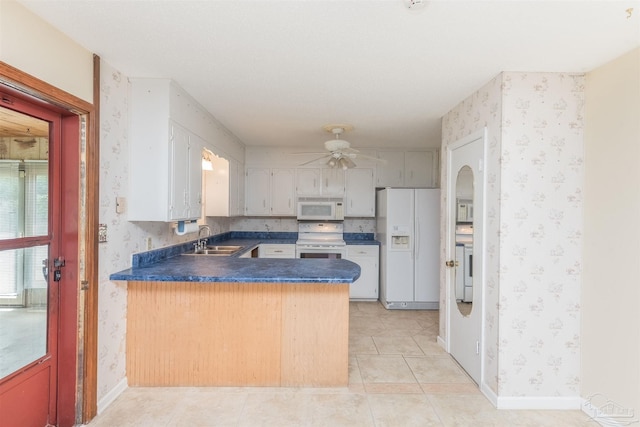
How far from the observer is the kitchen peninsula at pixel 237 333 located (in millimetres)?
2500

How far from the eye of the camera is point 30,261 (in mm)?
1865

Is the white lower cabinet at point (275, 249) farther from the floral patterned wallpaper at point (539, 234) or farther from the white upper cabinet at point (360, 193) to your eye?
the floral patterned wallpaper at point (539, 234)

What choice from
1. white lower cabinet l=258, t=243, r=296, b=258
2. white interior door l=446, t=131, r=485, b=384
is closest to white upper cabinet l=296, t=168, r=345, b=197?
white lower cabinet l=258, t=243, r=296, b=258

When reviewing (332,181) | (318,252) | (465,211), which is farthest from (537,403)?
(332,181)

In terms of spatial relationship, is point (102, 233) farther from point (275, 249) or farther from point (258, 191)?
point (258, 191)

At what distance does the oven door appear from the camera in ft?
16.1

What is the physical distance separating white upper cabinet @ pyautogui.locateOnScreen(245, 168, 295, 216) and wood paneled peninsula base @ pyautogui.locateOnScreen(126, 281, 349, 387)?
2.69 m

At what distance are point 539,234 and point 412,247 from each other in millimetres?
2255

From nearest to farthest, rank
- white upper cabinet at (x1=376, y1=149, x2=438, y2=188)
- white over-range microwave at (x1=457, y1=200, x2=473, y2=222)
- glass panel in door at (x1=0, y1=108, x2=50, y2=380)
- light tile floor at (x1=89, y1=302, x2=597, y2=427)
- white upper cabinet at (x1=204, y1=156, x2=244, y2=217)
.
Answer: glass panel in door at (x1=0, y1=108, x2=50, y2=380), light tile floor at (x1=89, y1=302, x2=597, y2=427), white over-range microwave at (x1=457, y1=200, x2=473, y2=222), white upper cabinet at (x1=204, y1=156, x2=244, y2=217), white upper cabinet at (x1=376, y1=149, x2=438, y2=188)

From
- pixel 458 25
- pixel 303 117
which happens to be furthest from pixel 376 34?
pixel 303 117

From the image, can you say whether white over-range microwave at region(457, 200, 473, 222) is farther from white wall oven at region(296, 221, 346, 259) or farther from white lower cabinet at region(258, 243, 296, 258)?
white lower cabinet at region(258, 243, 296, 258)

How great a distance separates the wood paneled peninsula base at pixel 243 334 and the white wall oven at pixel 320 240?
2379 millimetres

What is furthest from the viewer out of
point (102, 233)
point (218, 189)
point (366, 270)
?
point (366, 270)

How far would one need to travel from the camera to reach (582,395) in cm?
228
